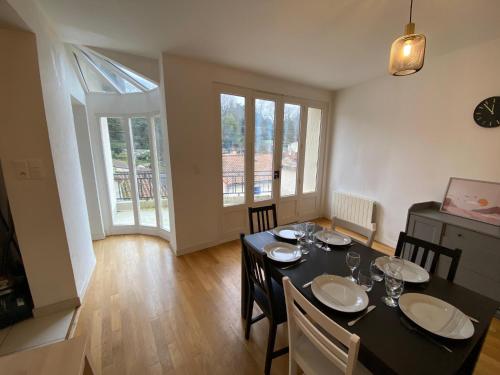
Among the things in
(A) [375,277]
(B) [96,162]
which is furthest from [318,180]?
(B) [96,162]

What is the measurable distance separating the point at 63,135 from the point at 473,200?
4.36 metres

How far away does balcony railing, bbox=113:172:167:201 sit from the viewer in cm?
336

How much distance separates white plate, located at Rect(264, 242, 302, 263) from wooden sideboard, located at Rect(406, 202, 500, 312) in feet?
5.82

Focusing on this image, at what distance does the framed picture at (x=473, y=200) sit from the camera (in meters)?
2.16

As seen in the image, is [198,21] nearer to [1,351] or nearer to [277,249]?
[277,249]

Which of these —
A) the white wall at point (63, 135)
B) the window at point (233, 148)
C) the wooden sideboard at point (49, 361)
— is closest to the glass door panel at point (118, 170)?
the white wall at point (63, 135)

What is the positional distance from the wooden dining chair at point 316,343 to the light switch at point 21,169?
2.18 metres

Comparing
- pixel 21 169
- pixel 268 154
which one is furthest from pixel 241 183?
pixel 21 169

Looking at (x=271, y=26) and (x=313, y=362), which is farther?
(x=271, y=26)

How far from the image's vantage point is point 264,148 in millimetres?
3461

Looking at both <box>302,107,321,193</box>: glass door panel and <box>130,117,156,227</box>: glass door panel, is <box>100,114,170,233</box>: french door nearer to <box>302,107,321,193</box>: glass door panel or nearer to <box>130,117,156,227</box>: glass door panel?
<box>130,117,156,227</box>: glass door panel

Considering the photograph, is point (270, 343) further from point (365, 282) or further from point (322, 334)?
point (365, 282)

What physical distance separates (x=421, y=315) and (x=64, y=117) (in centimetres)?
320

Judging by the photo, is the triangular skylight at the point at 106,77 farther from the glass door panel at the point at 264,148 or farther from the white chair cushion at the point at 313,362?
the white chair cushion at the point at 313,362
